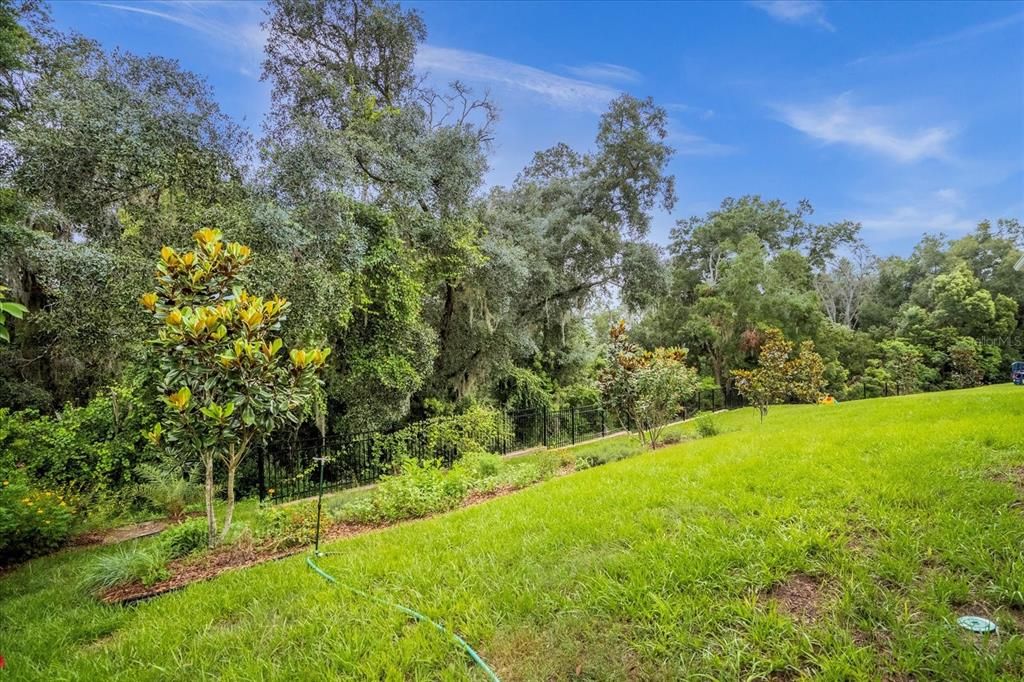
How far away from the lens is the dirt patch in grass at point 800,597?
211 centimetres

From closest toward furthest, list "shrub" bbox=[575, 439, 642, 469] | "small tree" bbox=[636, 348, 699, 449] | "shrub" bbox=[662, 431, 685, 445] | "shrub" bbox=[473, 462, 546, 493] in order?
"shrub" bbox=[473, 462, 546, 493] < "shrub" bbox=[575, 439, 642, 469] < "small tree" bbox=[636, 348, 699, 449] < "shrub" bbox=[662, 431, 685, 445]

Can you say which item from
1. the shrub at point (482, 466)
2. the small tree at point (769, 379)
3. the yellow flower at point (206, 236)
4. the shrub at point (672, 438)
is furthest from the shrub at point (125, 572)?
the small tree at point (769, 379)

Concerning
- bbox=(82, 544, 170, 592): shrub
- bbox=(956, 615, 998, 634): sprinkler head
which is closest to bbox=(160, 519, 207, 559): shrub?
bbox=(82, 544, 170, 592): shrub

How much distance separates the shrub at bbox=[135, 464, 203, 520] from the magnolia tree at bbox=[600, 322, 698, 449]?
7.17 meters

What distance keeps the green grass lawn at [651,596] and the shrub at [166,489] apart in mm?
2421

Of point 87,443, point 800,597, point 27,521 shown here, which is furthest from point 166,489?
point 800,597

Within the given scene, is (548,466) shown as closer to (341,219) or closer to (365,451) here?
(365,451)

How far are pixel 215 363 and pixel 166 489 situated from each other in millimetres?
3970

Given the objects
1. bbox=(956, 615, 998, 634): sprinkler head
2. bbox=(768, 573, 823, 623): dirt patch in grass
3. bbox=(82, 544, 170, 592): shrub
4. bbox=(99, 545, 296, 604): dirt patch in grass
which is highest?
bbox=(956, 615, 998, 634): sprinkler head

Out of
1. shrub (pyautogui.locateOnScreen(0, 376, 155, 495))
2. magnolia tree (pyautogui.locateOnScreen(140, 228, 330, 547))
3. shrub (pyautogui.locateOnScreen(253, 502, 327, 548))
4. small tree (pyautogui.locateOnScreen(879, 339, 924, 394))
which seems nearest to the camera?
magnolia tree (pyautogui.locateOnScreen(140, 228, 330, 547))

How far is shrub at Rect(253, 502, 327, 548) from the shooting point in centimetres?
420

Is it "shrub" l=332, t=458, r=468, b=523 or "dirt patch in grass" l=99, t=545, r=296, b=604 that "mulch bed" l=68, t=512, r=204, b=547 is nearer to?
"dirt patch in grass" l=99, t=545, r=296, b=604

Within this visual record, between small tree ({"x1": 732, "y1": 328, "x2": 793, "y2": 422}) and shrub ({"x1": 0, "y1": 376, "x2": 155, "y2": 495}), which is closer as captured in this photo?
shrub ({"x1": 0, "y1": 376, "x2": 155, "y2": 495})

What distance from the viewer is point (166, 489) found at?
20.7 ft
